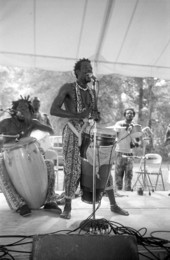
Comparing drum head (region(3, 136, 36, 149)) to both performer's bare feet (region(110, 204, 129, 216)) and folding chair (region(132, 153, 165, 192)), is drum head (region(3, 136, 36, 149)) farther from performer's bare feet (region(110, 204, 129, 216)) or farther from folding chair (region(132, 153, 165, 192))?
folding chair (region(132, 153, 165, 192))

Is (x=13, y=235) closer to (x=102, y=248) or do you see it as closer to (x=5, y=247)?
(x=5, y=247)

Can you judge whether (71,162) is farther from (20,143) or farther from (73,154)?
(20,143)

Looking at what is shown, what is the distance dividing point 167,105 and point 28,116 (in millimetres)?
15342

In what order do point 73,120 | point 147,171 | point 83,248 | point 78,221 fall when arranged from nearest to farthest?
point 83,248 → point 78,221 → point 73,120 → point 147,171

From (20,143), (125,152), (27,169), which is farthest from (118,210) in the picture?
(125,152)

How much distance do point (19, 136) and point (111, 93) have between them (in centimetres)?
1122

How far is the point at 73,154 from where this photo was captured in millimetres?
3557

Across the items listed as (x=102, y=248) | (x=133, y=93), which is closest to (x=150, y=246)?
(x=102, y=248)

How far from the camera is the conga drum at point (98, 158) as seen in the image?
3.14 m

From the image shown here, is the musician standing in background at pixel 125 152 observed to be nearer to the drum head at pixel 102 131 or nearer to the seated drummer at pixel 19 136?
the seated drummer at pixel 19 136

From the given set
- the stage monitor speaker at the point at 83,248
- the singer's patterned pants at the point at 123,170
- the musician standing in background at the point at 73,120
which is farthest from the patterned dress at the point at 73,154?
the singer's patterned pants at the point at 123,170

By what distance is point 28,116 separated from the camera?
14.0 ft

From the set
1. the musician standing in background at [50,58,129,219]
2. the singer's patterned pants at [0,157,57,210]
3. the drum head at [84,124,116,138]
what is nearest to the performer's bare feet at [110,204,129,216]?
the musician standing in background at [50,58,129,219]

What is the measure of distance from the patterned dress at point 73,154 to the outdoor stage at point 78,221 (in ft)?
1.25
